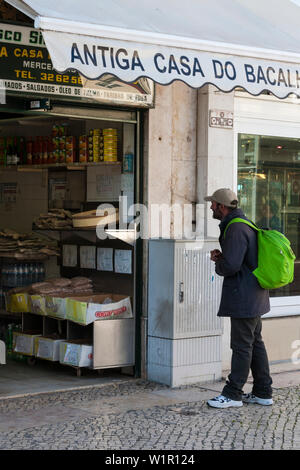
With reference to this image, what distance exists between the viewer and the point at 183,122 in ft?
30.1

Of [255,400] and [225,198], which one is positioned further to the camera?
[255,400]

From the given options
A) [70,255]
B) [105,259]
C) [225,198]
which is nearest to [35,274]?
[70,255]

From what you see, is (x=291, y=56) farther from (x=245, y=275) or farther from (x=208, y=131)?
(x=245, y=275)

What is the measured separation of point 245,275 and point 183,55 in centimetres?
195

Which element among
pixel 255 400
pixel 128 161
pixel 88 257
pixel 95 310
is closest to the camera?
pixel 255 400

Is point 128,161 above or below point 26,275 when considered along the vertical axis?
above

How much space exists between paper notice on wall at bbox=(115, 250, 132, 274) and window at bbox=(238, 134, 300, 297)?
155cm

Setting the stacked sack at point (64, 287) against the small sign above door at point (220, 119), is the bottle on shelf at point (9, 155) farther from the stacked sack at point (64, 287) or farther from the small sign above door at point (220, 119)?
the small sign above door at point (220, 119)

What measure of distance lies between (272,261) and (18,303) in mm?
3381

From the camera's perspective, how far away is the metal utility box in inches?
339

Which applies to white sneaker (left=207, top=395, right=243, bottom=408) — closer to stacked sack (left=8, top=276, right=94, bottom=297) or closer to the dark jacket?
the dark jacket

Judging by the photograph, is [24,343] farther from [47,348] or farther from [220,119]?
[220,119]

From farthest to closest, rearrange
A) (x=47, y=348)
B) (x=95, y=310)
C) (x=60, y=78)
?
1. (x=47, y=348)
2. (x=95, y=310)
3. (x=60, y=78)
